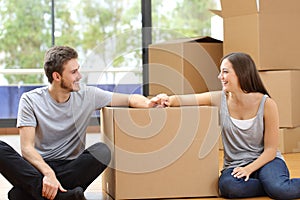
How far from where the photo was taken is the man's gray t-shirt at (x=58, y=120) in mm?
2418

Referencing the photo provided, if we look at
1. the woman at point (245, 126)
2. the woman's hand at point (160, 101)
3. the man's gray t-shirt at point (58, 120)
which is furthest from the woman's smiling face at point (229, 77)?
the man's gray t-shirt at point (58, 120)

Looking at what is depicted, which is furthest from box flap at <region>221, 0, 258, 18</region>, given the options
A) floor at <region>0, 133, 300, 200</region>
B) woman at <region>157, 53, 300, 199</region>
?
woman at <region>157, 53, 300, 199</region>

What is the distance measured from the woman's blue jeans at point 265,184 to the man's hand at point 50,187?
63 centimetres

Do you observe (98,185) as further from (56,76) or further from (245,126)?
(245,126)

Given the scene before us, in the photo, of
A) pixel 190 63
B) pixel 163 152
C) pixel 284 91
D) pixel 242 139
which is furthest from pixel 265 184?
pixel 190 63

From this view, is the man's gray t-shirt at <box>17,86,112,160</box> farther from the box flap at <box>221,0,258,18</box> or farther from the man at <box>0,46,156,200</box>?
the box flap at <box>221,0,258,18</box>

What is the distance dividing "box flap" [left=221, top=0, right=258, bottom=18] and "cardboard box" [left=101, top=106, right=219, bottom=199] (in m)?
1.51

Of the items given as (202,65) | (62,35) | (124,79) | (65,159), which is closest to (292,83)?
(202,65)

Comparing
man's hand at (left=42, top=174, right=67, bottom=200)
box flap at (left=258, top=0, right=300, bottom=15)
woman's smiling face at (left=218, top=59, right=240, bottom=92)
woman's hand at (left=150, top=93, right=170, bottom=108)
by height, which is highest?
box flap at (left=258, top=0, right=300, bottom=15)

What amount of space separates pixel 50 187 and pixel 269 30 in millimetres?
2019

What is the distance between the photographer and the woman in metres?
2.45

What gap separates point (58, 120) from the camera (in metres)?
2.45

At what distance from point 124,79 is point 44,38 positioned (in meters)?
0.85

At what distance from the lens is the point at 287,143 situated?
3.90m
